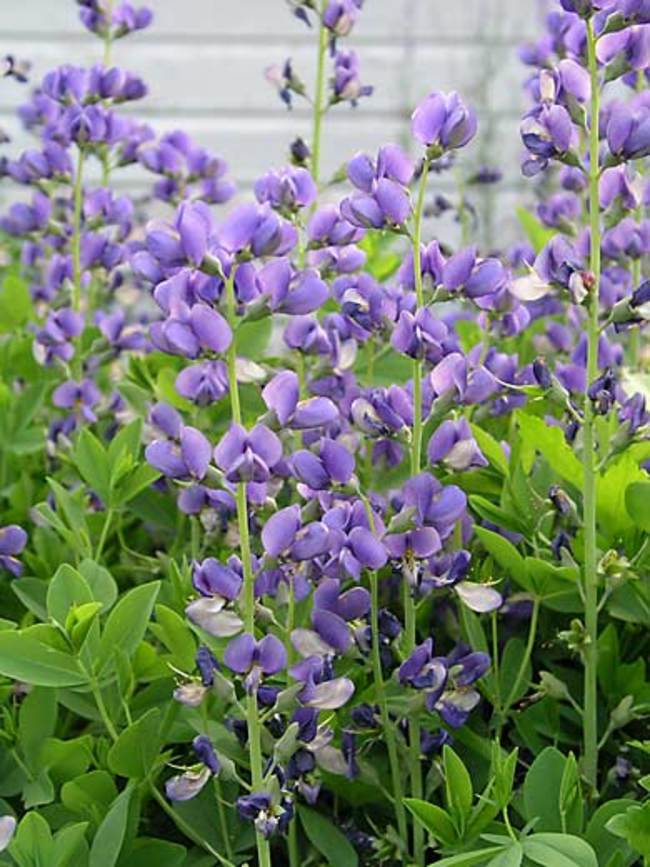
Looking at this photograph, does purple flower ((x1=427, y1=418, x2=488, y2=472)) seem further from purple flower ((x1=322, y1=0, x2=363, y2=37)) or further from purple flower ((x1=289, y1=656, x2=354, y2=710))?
purple flower ((x1=322, y1=0, x2=363, y2=37))

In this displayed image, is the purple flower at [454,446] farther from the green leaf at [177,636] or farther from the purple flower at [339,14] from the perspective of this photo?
the purple flower at [339,14]

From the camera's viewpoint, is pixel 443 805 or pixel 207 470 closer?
pixel 207 470

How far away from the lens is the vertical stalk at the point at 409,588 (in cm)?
118

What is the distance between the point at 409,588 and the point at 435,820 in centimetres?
18

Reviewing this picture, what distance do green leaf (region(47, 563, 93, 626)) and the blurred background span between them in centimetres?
507

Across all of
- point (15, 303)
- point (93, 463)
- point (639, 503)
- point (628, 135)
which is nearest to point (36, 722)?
point (93, 463)

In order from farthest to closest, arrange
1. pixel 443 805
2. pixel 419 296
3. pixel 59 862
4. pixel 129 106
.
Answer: pixel 129 106, pixel 443 805, pixel 419 296, pixel 59 862

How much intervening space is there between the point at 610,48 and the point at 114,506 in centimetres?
61

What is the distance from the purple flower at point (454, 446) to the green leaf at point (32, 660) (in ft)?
1.04

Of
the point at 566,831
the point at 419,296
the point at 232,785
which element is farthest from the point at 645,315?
the point at 232,785

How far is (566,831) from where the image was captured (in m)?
1.12

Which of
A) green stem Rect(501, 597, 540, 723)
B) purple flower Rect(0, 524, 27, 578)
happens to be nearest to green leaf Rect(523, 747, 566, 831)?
green stem Rect(501, 597, 540, 723)

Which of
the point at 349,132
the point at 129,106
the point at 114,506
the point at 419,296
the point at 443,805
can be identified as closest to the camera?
the point at 419,296

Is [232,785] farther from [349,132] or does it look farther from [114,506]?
[349,132]
